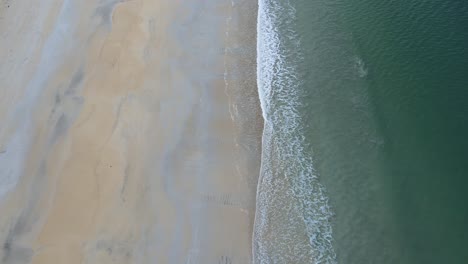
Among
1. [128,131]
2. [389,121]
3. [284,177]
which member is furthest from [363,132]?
[128,131]

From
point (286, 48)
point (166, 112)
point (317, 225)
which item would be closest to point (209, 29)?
point (286, 48)

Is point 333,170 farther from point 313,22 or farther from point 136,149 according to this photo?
point 313,22

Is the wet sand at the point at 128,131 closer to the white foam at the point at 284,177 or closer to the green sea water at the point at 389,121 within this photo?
the white foam at the point at 284,177

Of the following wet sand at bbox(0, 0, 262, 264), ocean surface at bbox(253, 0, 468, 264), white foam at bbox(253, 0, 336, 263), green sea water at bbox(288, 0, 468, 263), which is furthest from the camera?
green sea water at bbox(288, 0, 468, 263)

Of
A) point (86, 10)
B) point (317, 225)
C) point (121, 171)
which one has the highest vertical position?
point (86, 10)

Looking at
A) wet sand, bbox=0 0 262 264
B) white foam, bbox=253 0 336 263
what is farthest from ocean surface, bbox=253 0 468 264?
wet sand, bbox=0 0 262 264

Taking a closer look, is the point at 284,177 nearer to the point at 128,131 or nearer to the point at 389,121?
the point at 389,121

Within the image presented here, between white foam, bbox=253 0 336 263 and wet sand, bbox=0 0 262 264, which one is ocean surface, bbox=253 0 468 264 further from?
wet sand, bbox=0 0 262 264
